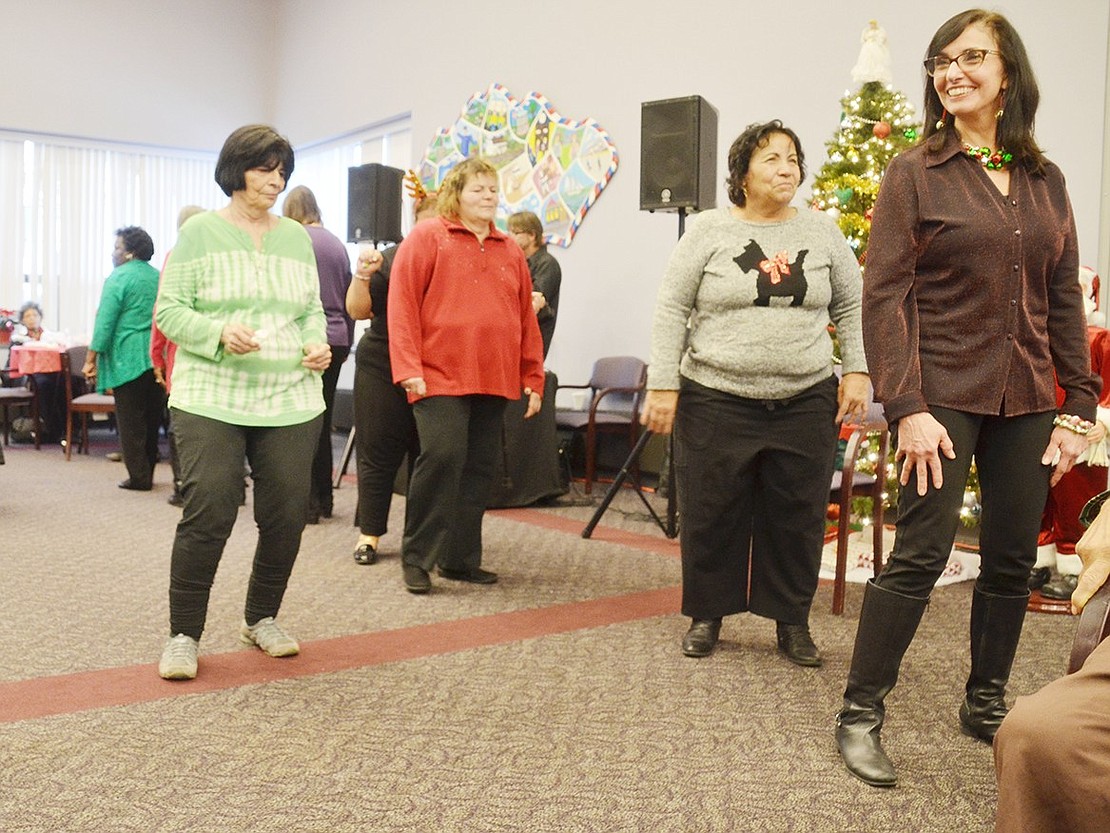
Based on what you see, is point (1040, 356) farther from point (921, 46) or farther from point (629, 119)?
point (629, 119)

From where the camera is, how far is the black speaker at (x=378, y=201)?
579 cm

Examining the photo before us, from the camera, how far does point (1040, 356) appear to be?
2.13 meters

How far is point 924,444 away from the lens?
80.0 inches

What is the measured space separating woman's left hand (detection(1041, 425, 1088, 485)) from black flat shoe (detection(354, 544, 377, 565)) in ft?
8.66

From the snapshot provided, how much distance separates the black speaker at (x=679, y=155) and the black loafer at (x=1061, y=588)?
6.79ft

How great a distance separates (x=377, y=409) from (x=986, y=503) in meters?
2.42

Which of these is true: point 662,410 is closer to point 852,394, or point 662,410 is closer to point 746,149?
point 852,394

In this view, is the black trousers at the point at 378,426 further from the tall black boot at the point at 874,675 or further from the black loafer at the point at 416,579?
the tall black boot at the point at 874,675

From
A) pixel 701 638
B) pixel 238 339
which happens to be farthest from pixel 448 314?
pixel 701 638

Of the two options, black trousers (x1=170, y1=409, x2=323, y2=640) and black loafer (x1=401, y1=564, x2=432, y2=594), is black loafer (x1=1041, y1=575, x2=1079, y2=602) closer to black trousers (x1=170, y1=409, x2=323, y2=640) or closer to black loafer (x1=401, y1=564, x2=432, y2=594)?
black loafer (x1=401, y1=564, x2=432, y2=594)

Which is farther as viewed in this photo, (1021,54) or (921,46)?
(921,46)

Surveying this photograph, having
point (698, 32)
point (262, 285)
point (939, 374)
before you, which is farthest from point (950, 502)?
point (698, 32)

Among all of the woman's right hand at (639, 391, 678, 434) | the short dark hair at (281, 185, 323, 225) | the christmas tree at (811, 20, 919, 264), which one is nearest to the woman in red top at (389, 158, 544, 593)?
the woman's right hand at (639, 391, 678, 434)

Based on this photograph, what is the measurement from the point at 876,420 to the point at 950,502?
1.75 metres
